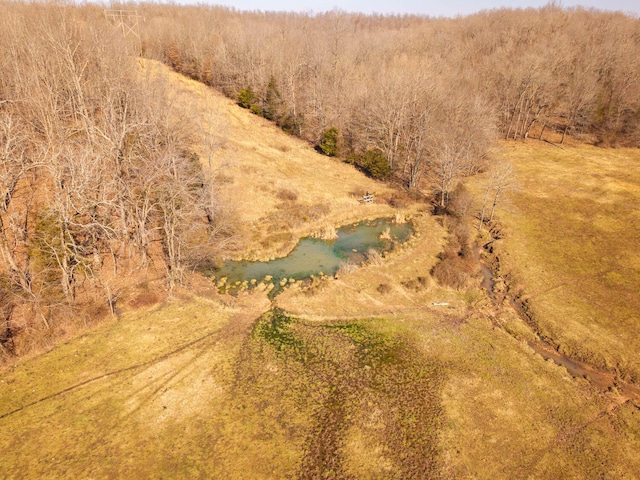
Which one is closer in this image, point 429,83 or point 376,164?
point 376,164

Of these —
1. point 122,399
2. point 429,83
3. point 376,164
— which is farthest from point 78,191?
point 429,83

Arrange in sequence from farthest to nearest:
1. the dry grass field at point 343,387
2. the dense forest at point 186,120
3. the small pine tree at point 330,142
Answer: the small pine tree at point 330,142 → the dense forest at point 186,120 → the dry grass field at point 343,387

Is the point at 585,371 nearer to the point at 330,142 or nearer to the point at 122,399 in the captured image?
the point at 122,399

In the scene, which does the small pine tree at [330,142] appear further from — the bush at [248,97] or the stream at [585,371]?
the stream at [585,371]

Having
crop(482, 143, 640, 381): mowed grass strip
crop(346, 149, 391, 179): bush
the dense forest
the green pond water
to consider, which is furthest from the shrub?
crop(482, 143, 640, 381): mowed grass strip

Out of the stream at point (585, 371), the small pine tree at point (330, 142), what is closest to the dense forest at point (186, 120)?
the small pine tree at point (330, 142)

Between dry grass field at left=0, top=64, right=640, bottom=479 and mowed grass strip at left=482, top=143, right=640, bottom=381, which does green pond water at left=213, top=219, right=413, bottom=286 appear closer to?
dry grass field at left=0, top=64, right=640, bottom=479

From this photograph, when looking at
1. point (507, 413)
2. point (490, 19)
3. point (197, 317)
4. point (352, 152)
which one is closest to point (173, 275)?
point (197, 317)
